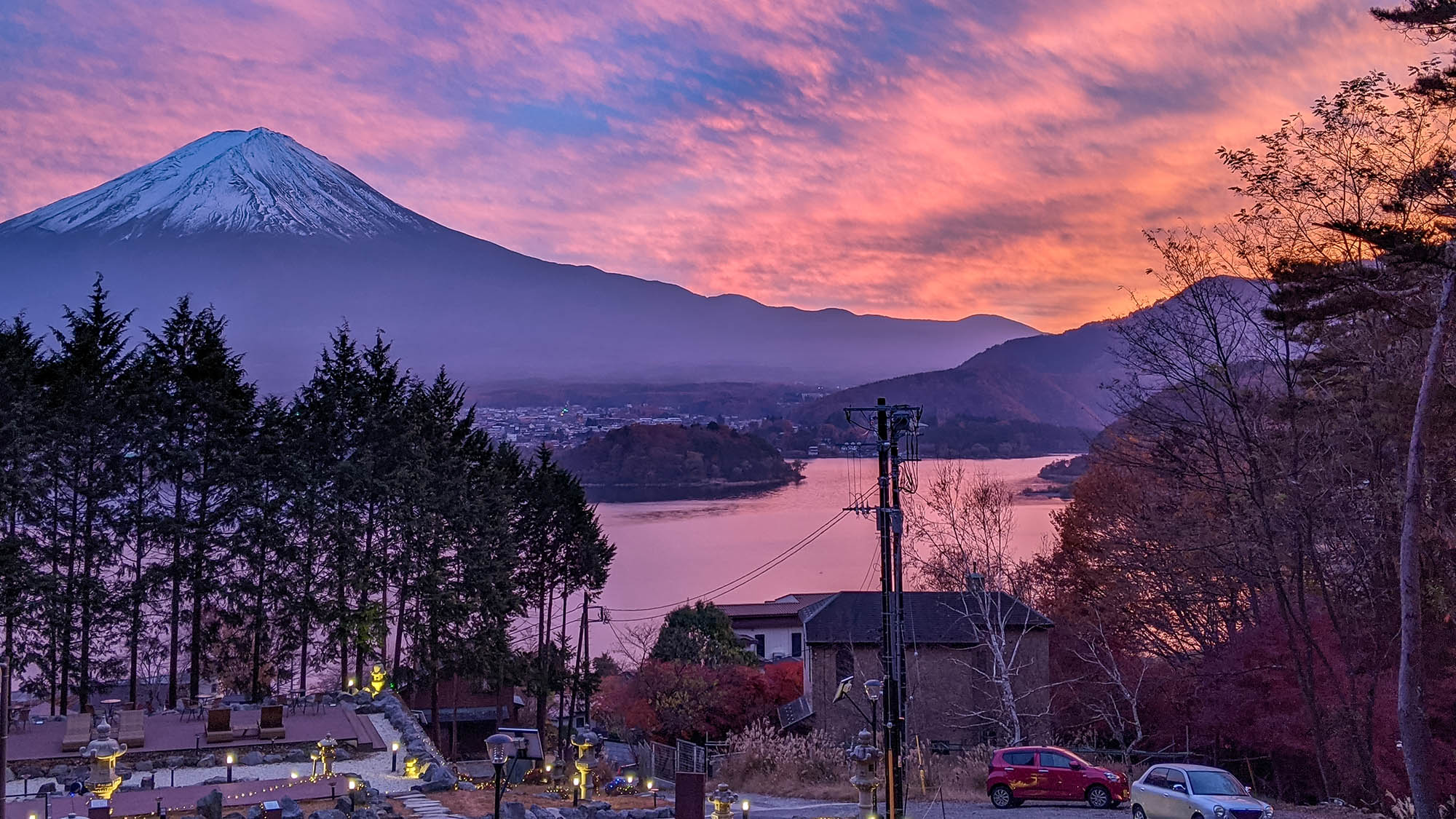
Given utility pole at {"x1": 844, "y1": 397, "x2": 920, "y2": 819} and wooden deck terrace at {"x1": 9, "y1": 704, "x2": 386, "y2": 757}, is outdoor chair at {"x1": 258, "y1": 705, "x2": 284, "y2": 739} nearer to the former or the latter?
wooden deck terrace at {"x1": 9, "y1": 704, "x2": 386, "y2": 757}

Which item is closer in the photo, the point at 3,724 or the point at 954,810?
the point at 3,724

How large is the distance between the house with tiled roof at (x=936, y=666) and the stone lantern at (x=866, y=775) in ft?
37.4

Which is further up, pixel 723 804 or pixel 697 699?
pixel 723 804

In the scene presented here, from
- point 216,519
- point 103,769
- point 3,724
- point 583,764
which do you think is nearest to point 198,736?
point 103,769

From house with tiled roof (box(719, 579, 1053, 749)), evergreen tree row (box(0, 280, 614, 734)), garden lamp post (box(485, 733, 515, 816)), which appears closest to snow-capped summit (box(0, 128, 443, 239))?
evergreen tree row (box(0, 280, 614, 734))

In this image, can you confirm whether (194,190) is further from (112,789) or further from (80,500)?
(112,789)

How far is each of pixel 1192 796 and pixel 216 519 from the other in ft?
67.6

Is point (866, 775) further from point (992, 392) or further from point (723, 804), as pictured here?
point (992, 392)

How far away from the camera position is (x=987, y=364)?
13175cm

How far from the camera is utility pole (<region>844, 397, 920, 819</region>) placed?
46.1ft

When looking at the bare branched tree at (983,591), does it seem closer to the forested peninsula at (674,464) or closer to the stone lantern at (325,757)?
the stone lantern at (325,757)

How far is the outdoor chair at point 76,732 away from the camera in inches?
663

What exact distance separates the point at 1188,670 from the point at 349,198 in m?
144

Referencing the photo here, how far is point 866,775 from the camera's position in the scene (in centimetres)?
1552
